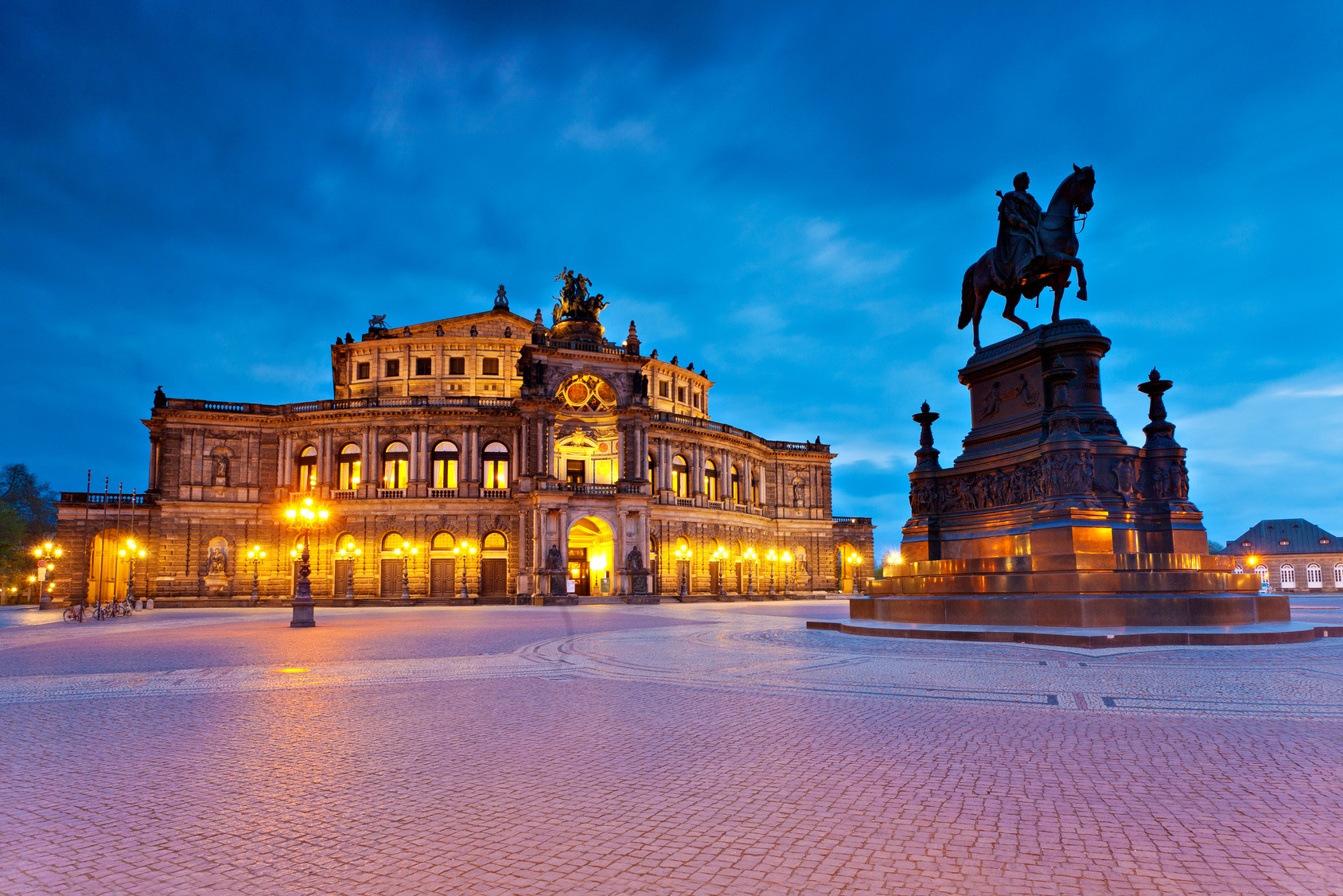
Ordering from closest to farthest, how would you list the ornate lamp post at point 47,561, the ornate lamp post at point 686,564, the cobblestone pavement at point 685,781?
the cobblestone pavement at point 685,781
the ornate lamp post at point 47,561
the ornate lamp post at point 686,564

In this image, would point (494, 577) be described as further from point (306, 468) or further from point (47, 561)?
point (47, 561)

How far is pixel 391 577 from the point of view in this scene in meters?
60.3

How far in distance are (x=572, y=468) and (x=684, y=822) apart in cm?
5723

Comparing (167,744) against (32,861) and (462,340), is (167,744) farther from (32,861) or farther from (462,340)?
(462,340)

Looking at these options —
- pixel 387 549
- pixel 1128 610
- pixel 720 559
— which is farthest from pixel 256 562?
pixel 1128 610

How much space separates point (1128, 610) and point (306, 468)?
59614 millimetres

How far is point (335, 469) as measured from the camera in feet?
205

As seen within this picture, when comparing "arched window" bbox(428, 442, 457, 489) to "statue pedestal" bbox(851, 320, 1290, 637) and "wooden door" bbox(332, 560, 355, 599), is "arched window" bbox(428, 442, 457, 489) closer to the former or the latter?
"wooden door" bbox(332, 560, 355, 599)

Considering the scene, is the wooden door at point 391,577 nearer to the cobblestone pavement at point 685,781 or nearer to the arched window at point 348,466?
the arched window at point 348,466

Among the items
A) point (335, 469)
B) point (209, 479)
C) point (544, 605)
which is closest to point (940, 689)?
point (544, 605)

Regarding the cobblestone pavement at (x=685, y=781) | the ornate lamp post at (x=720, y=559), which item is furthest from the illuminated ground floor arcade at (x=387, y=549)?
the cobblestone pavement at (x=685, y=781)

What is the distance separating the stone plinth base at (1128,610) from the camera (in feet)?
56.0

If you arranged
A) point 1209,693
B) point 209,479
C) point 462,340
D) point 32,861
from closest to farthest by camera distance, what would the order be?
point 32,861 < point 1209,693 < point 209,479 < point 462,340

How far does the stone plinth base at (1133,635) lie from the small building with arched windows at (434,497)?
38491mm
